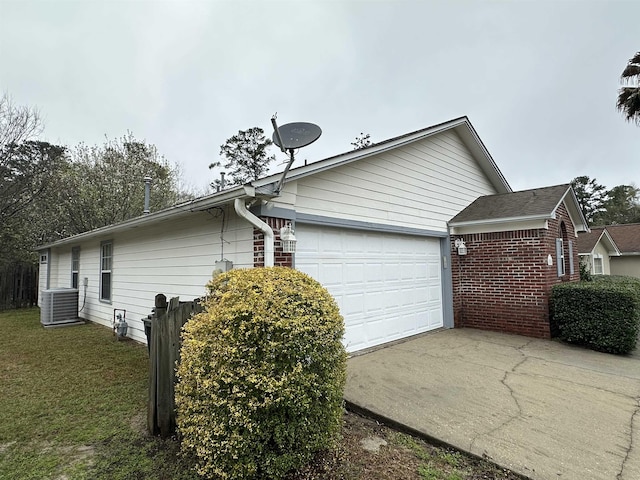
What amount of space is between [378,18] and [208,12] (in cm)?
434

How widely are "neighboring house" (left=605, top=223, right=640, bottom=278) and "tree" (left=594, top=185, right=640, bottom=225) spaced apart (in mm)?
16404

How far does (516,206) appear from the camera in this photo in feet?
25.6

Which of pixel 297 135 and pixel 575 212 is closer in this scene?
pixel 297 135

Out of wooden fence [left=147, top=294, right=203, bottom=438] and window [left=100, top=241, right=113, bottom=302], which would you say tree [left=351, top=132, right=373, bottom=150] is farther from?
wooden fence [left=147, top=294, right=203, bottom=438]

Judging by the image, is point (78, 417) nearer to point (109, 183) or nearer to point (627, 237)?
point (109, 183)

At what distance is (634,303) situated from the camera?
5859 millimetres

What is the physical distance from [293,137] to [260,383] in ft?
10.5

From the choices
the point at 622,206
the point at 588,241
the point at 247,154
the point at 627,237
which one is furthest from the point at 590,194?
the point at 247,154

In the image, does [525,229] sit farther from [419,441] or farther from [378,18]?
[378,18]

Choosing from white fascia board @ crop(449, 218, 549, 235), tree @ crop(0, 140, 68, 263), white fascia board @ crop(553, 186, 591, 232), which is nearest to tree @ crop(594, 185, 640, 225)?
white fascia board @ crop(553, 186, 591, 232)

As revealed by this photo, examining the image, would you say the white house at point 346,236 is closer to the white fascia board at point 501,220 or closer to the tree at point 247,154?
the white fascia board at point 501,220

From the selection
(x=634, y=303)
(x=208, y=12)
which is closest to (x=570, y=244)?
(x=634, y=303)

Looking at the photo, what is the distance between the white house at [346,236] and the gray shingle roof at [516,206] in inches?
15.0

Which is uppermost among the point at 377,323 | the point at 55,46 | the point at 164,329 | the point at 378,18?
the point at 378,18
